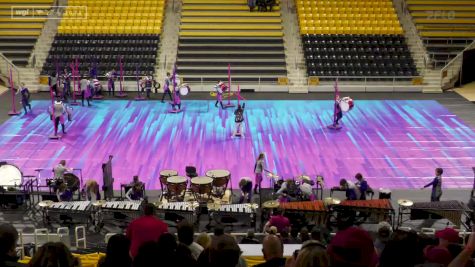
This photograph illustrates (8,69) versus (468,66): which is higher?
(8,69)

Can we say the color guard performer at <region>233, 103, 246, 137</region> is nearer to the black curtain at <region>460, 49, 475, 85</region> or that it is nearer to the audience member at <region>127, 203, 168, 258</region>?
the audience member at <region>127, 203, 168, 258</region>

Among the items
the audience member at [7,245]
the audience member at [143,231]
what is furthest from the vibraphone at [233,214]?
the audience member at [7,245]

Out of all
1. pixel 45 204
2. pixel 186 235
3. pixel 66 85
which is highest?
pixel 66 85

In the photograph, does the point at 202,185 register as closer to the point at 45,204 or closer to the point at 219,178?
the point at 219,178

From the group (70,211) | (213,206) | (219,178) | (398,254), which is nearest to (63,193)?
(70,211)

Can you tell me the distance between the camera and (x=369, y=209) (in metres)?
12.4

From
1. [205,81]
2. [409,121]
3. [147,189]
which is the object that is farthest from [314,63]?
[147,189]

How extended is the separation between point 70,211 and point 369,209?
20.0 feet

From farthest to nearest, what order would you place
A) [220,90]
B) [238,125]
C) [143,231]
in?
[220,90] < [238,125] < [143,231]

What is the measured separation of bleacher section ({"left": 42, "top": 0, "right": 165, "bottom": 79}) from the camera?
28.8 metres

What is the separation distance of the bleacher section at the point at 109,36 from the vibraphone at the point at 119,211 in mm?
15767

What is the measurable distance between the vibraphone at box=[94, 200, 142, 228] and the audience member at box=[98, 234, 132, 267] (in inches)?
309


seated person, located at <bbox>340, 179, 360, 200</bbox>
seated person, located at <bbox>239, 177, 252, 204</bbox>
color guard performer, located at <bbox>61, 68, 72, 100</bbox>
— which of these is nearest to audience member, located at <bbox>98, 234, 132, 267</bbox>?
seated person, located at <bbox>239, 177, 252, 204</bbox>

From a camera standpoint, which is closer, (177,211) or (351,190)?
(177,211)
